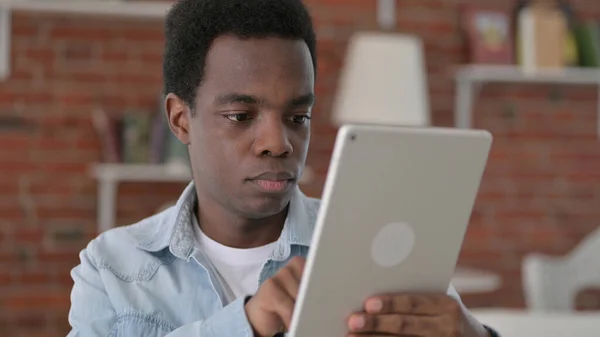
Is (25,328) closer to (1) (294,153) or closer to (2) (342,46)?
(2) (342,46)

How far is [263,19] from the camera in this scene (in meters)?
1.06

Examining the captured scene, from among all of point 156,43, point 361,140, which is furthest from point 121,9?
point 361,140

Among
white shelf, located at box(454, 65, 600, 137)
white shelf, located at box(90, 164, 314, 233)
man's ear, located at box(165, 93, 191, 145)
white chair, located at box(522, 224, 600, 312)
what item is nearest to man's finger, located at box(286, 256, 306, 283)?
man's ear, located at box(165, 93, 191, 145)

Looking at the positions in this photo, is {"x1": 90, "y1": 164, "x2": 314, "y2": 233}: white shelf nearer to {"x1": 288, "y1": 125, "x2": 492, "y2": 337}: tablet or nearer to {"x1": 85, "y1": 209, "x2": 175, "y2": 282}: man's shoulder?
{"x1": 85, "y1": 209, "x2": 175, "y2": 282}: man's shoulder

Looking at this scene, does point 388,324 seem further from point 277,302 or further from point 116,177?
point 116,177

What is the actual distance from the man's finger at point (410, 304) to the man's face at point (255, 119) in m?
0.22

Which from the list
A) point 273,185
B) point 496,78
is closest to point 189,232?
point 273,185

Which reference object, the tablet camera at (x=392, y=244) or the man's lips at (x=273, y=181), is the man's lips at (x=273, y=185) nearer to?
the man's lips at (x=273, y=181)

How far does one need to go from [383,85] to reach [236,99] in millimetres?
1740

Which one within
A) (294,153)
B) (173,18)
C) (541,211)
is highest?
(173,18)

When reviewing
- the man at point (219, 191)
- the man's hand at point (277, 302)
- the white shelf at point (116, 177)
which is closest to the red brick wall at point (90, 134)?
the white shelf at point (116, 177)

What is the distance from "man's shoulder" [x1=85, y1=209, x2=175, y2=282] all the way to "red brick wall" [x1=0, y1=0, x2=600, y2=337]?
71.2 inches

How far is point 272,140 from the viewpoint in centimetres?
98

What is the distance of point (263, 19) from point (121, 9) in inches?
70.9
